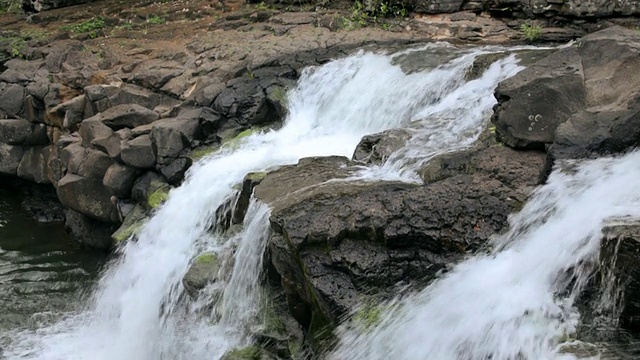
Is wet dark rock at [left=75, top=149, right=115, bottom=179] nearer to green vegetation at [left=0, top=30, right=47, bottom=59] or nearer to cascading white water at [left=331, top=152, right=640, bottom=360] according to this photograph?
green vegetation at [left=0, top=30, right=47, bottom=59]

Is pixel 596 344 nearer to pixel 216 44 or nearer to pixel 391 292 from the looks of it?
pixel 391 292

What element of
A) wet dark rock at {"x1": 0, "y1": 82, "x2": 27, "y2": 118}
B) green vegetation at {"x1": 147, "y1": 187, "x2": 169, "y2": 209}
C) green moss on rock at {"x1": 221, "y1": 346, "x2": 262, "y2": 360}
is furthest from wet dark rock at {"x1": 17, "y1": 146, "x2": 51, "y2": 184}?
green moss on rock at {"x1": 221, "y1": 346, "x2": 262, "y2": 360}

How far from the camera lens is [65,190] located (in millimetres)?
10984

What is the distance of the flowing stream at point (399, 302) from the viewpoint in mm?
4508

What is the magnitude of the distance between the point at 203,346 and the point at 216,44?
298 inches

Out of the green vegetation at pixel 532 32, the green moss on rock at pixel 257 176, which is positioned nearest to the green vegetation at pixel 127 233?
the green moss on rock at pixel 257 176

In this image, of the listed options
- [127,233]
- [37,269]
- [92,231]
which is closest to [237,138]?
[127,233]

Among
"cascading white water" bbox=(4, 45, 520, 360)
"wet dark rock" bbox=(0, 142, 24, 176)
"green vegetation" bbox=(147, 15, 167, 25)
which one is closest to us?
"cascading white water" bbox=(4, 45, 520, 360)

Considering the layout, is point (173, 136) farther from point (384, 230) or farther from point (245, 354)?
point (384, 230)

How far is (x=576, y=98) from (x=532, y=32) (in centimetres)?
510

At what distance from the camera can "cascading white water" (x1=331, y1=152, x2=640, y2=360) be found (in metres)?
4.27

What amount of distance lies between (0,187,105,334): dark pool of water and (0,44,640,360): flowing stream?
1.55 feet

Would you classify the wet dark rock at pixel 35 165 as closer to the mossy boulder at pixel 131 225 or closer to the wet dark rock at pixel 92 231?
the wet dark rock at pixel 92 231

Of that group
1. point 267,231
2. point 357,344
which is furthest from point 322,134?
point 357,344
